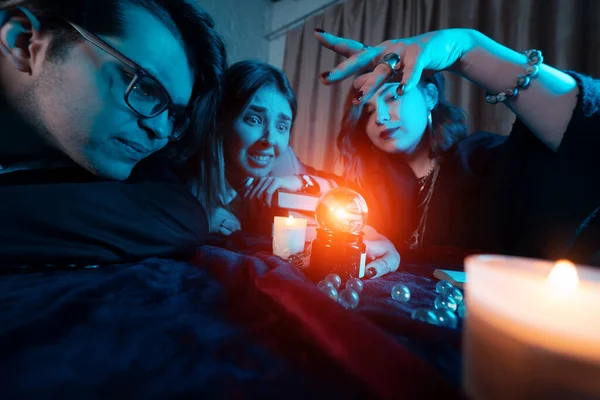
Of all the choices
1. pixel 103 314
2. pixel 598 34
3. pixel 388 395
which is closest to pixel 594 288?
pixel 388 395

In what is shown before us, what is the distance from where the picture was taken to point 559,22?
128 centimetres

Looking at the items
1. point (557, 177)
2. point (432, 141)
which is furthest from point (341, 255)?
point (432, 141)

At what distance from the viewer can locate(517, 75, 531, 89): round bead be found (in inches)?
26.6

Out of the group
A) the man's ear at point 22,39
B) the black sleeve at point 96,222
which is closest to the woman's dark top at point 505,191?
the black sleeve at point 96,222

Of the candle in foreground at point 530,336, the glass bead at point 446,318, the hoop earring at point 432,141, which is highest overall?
the hoop earring at point 432,141

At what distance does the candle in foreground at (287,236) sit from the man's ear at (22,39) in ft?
2.16

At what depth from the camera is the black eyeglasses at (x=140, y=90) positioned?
2.10ft

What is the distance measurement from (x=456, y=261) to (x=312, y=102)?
44.8 inches

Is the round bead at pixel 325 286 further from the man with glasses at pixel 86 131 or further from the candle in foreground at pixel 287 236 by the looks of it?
the man with glasses at pixel 86 131

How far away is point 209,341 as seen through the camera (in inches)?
13.5

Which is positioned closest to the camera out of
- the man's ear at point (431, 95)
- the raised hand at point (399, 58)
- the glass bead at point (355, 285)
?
the glass bead at point (355, 285)

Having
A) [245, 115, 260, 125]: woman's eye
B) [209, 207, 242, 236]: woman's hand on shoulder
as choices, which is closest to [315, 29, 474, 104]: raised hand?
[245, 115, 260, 125]: woman's eye

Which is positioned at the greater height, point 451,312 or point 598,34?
point 598,34

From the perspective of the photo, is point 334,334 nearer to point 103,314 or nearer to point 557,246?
point 103,314
